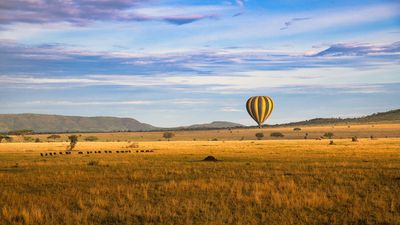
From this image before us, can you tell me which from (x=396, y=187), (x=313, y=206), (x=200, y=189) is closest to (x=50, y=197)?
(x=200, y=189)

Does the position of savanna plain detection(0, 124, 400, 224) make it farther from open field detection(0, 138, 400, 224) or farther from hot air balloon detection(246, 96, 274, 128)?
hot air balloon detection(246, 96, 274, 128)

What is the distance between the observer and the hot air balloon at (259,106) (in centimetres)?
13738

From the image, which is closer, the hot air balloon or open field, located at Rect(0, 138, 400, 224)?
open field, located at Rect(0, 138, 400, 224)

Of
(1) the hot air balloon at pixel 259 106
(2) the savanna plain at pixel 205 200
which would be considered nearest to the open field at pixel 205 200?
(2) the savanna plain at pixel 205 200

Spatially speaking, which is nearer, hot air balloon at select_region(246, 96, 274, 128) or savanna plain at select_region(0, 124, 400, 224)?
savanna plain at select_region(0, 124, 400, 224)

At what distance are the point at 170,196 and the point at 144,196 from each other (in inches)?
39.1

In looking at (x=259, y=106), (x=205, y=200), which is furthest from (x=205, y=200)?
(x=259, y=106)

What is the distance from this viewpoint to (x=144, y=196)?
19.8 metres

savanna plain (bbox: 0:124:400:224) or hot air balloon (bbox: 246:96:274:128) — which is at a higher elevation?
hot air balloon (bbox: 246:96:274:128)

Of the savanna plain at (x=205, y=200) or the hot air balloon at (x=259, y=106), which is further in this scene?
the hot air balloon at (x=259, y=106)

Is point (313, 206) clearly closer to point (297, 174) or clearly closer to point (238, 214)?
point (238, 214)

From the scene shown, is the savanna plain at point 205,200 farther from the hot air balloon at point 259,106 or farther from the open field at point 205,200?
the hot air balloon at point 259,106

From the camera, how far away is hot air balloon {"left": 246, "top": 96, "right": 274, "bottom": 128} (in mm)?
137375

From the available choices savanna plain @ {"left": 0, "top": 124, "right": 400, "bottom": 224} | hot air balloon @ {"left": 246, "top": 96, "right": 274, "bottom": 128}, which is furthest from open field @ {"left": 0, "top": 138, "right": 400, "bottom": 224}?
hot air balloon @ {"left": 246, "top": 96, "right": 274, "bottom": 128}
